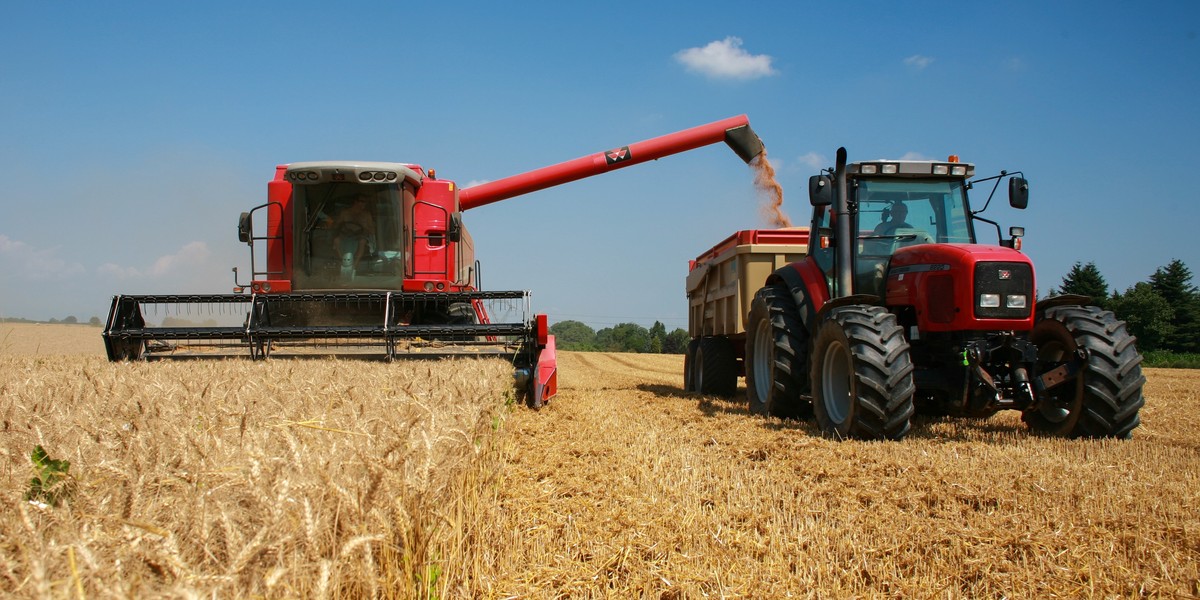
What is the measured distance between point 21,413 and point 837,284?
5.31 m

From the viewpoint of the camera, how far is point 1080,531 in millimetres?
3289

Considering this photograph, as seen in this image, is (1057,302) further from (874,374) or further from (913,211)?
(874,374)

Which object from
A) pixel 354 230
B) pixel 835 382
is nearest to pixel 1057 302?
pixel 835 382

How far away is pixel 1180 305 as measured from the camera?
111 ft

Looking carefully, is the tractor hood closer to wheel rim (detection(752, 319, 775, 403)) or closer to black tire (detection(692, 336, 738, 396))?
wheel rim (detection(752, 319, 775, 403))

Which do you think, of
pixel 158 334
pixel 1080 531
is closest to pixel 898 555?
pixel 1080 531

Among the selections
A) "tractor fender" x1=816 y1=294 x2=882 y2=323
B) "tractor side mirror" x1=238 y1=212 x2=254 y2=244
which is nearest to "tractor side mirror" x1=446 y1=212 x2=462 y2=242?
"tractor side mirror" x1=238 y1=212 x2=254 y2=244

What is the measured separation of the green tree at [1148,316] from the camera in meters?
32.7

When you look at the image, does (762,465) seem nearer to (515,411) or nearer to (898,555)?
(898,555)

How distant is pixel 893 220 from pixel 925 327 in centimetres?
117

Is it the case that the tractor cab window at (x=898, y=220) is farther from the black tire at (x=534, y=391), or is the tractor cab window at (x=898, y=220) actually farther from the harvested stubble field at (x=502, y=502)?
the black tire at (x=534, y=391)

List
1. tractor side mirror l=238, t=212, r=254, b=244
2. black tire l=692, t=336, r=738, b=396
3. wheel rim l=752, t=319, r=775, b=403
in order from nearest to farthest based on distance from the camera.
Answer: wheel rim l=752, t=319, r=775, b=403
tractor side mirror l=238, t=212, r=254, b=244
black tire l=692, t=336, r=738, b=396

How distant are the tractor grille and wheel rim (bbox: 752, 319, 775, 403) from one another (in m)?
2.09

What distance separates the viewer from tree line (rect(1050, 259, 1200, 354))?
3256 centimetres
